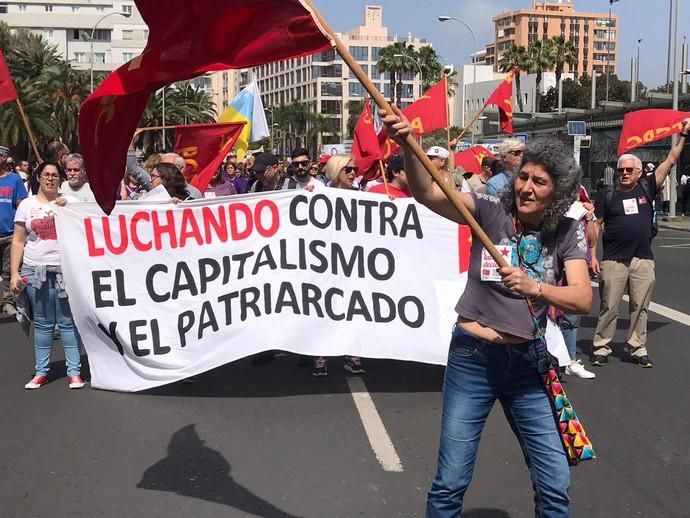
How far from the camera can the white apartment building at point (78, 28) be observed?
90.3 meters

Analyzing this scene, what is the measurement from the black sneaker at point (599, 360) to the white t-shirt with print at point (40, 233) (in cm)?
447

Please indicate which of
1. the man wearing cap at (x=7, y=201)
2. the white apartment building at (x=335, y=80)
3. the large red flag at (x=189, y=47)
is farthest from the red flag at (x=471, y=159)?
the white apartment building at (x=335, y=80)

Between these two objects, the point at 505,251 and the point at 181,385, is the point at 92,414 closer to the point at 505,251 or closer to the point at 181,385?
the point at 181,385

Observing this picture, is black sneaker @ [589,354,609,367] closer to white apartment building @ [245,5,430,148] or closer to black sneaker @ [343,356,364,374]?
black sneaker @ [343,356,364,374]

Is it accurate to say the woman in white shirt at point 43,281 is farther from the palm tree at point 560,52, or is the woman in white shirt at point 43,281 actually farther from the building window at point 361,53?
the building window at point 361,53

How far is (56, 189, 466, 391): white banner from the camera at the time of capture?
20.3 feet

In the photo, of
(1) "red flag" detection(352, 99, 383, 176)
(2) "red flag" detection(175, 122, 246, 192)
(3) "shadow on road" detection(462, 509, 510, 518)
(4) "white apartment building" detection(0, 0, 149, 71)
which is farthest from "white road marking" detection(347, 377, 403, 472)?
(4) "white apartment building" detection(0, 0, 149, 71)

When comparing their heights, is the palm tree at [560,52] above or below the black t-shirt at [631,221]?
above

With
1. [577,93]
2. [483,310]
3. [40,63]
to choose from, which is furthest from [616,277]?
[577,93]

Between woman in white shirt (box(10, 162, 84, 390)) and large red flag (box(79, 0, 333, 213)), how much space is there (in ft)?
10.3

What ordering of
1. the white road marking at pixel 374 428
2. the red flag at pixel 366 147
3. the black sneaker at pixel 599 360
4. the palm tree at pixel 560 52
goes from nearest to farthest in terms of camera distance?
the white road marking at pixel 374 428
the black sneaker at pixel 599 360
the red flag at pixel 366 147
the palm tree at pixel 560 52

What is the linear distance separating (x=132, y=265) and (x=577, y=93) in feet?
280

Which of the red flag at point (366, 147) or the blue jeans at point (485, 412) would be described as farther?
the red flag at point (366, 147)

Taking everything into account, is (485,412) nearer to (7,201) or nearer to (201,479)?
(201,479)
